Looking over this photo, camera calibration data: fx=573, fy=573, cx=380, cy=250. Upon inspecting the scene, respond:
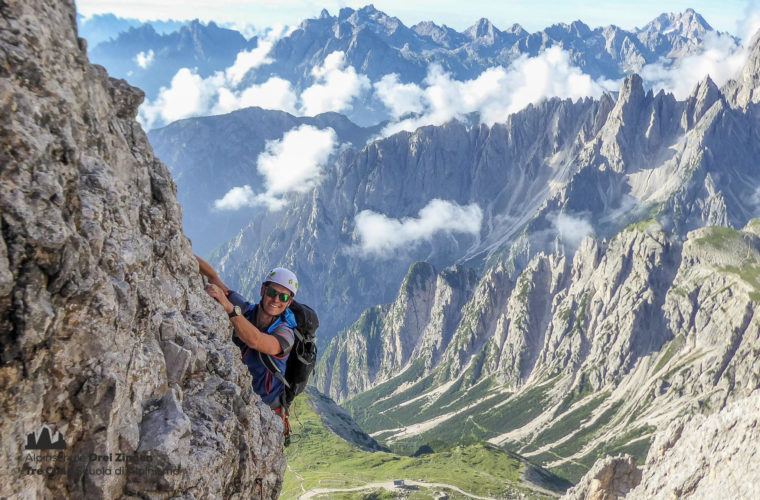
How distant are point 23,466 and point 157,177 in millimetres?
12338

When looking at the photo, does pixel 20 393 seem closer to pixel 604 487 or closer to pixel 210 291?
pixel 210 291

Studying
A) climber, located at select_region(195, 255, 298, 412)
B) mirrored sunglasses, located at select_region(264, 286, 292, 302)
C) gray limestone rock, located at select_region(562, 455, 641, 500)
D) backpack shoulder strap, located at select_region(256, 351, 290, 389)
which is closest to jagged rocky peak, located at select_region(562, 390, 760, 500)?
gray limestone rock, located at select_region(562, 455, 641, 500)

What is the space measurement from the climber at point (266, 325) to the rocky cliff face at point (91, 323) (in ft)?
3.85

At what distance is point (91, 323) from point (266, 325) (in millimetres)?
8525

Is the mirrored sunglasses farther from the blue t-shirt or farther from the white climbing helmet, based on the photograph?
the blue t-shirt

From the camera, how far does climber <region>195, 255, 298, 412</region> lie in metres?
20.6

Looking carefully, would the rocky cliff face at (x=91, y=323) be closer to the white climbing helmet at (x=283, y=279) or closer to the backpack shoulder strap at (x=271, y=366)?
the backpack shoulder strap at (x=271, y=366)

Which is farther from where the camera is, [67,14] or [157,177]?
[157,177]

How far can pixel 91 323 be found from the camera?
14992mm

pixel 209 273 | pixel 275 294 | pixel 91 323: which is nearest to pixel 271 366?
pixel 275 294

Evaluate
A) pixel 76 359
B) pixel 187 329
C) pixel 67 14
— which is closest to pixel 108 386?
pixel 76 359

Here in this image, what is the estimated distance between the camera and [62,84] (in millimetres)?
17438

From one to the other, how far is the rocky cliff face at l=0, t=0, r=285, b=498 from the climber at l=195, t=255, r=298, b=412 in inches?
46.2

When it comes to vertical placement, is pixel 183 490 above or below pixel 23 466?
below
